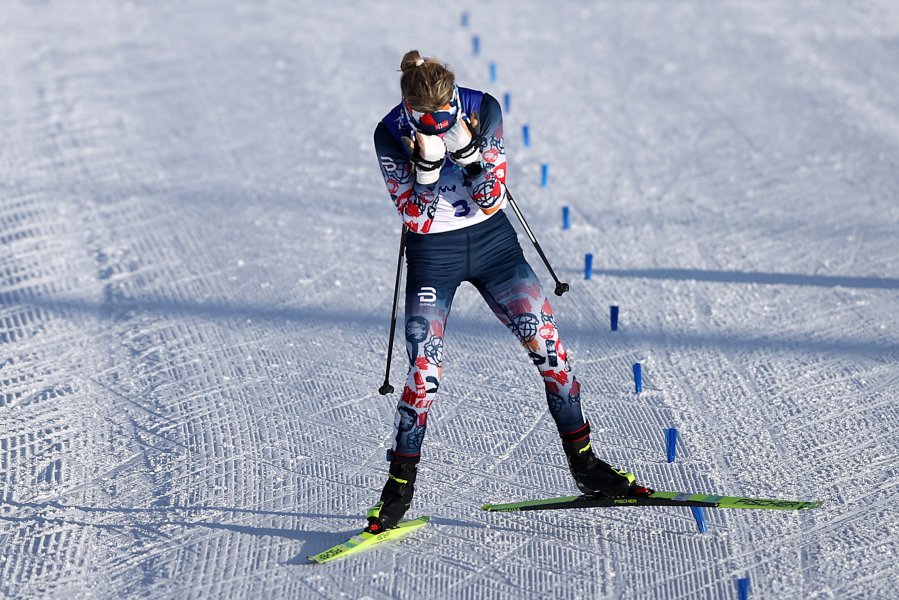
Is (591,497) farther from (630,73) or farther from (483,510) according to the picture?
(630,73)

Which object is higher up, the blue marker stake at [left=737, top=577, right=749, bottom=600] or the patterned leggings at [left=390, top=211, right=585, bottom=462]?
the patterned leggings at [left=390, top=211, right=585, bottom=462]

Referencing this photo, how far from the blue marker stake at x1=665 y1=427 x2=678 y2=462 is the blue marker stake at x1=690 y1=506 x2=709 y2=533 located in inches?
13.5

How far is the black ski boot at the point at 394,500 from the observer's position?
4.05 metres

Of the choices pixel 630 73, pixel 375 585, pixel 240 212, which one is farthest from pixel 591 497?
pixel 630 73

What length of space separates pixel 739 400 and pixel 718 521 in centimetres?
95

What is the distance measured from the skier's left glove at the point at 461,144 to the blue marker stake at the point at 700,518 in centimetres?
154

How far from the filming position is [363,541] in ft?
13.2

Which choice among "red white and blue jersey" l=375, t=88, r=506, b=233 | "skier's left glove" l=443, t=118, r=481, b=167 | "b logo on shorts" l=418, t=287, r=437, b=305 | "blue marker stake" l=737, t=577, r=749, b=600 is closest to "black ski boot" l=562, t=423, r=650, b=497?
"blue marker stake" l=737, t=577, r=749, b=600

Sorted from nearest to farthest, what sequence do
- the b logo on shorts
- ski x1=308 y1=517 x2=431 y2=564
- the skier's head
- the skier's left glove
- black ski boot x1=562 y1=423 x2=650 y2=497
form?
the skier's head < the skier's left glove < the b logo on shorts < ski x1=308 y1=517 x2=431 y2=564 < black ski boot x1=562 y1=423 x2=650 y2=497

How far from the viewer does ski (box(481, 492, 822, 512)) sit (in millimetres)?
4082

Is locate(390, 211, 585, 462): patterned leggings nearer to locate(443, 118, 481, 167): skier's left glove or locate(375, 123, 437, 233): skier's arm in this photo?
locate(375, 123, 437, 233): skier's arm

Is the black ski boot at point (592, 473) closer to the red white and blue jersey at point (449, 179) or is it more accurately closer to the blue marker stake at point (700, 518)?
the blue marker stake at point (700, 518)

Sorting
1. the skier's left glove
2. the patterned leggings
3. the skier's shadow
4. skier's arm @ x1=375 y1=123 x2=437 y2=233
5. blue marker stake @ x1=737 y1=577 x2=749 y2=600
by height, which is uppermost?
the skier's left glove

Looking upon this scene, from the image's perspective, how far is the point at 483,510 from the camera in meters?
4.27
